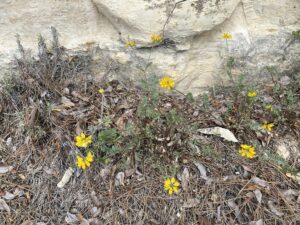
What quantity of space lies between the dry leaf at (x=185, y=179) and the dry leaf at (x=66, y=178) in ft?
2.96

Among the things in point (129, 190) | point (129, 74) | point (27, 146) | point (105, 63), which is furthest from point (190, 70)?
point (27, 146)

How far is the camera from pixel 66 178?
8.73 feet

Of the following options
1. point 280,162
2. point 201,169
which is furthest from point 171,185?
point 280,162

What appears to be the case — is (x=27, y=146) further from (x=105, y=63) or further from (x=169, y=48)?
(x=169, y=48)

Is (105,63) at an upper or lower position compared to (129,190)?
upper

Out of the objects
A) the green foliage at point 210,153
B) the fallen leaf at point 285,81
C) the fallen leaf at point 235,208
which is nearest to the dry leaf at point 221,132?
the green foliage at point 210,153

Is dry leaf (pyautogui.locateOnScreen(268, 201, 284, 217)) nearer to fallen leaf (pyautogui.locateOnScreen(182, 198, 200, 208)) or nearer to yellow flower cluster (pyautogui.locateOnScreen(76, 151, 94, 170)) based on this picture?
fallen leaf (pyautogui.locateOnScreen(182, 198, 200, 208))

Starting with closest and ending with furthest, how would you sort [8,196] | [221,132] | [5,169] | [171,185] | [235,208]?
[171,185] → [235,208] → [8,196] → [5,169] → [221,132]

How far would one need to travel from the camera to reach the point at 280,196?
2.57m

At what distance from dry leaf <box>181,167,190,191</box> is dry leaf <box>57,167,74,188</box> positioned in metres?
0.90

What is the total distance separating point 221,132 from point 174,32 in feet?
3.18

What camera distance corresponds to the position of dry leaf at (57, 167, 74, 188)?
264cm

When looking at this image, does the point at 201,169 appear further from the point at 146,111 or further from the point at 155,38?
the point at 155,38

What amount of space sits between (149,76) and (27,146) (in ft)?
4.19
